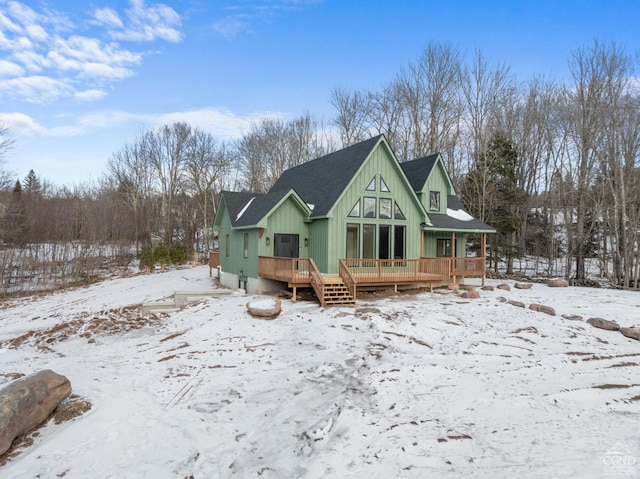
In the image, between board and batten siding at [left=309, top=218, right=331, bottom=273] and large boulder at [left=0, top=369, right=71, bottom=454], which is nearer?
large boulder at [left=0, top=369, right=71, bottom=454]

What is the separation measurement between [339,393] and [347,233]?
9.75 m

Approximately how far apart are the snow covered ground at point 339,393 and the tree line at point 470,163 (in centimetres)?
1320

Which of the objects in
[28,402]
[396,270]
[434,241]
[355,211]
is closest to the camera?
[28,402]

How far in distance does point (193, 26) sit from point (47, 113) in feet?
36.0

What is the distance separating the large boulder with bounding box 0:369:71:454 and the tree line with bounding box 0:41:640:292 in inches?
975

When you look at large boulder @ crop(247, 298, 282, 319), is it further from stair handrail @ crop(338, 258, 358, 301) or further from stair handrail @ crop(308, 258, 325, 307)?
stair handrail @ crop(338, 258, 358, 301)

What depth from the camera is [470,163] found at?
105 ft

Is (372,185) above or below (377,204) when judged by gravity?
above

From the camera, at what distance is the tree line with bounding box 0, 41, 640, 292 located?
22.3 meters

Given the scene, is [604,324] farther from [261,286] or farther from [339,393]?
[261,286]

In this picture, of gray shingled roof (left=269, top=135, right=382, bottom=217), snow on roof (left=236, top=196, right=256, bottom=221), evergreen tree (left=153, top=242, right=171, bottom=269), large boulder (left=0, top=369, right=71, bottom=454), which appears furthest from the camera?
evergreen tree (left=153, top=242, right=171, bottom=269)

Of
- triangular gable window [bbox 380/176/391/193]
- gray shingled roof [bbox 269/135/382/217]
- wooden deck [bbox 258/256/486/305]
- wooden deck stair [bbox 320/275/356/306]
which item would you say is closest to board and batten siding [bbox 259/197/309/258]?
gray shingled roof [bbox 269/135/382/217]

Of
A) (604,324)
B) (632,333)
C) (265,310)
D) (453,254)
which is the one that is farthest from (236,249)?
(632,333)

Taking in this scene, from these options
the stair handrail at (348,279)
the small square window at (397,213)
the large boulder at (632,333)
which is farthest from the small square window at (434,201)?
the large boulder at (632,333)
